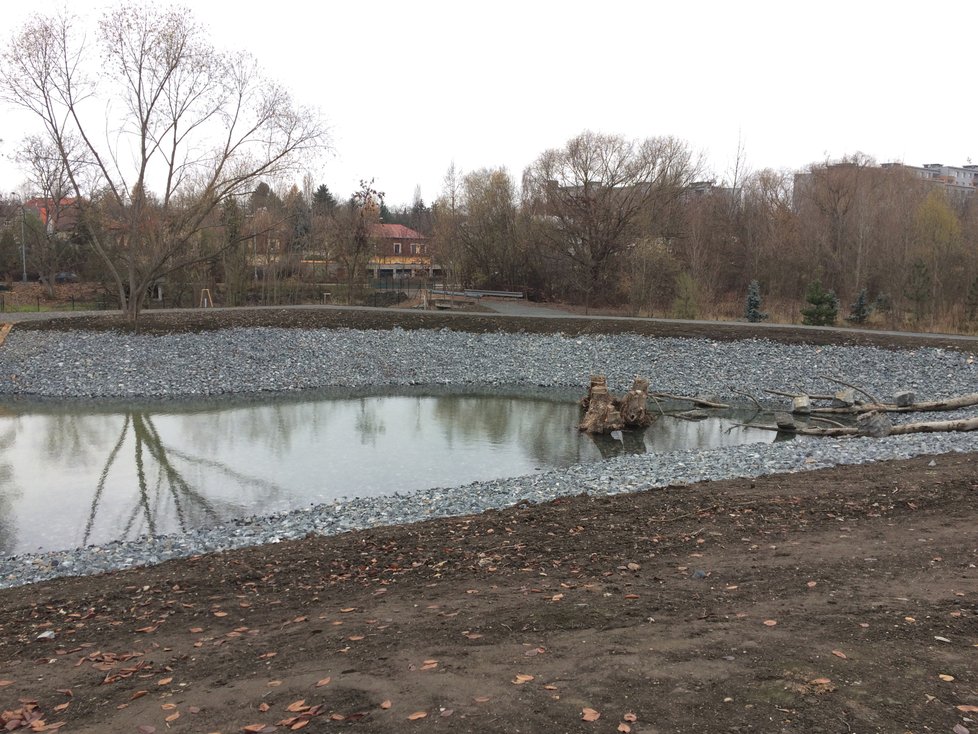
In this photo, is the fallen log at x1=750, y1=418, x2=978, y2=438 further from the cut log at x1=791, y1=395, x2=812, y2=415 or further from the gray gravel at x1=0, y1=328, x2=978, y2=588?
the gray gravel at x1=0, y1=328, x2=978, y2=588

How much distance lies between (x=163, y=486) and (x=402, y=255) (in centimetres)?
5857

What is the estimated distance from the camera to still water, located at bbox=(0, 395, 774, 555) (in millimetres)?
12242

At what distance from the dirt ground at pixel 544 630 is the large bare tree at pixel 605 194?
3696 cm

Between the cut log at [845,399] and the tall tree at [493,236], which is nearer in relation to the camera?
the cut log at [845,399]

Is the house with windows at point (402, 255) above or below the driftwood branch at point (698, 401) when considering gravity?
above

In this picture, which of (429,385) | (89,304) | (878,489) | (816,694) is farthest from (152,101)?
(816,694)

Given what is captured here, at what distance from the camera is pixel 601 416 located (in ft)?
62.2

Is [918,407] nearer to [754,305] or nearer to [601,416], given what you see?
[601,416]

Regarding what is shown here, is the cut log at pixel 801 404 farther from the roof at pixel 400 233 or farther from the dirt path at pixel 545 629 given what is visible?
the roof at pixel 400 233

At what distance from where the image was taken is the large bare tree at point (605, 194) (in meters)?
44.5

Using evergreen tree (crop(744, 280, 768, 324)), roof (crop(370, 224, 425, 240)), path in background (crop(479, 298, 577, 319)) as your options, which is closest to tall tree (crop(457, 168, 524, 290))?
path in background (crop(479, 298, 577, 319))

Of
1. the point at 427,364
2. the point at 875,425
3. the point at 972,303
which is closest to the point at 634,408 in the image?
the point at 875,425

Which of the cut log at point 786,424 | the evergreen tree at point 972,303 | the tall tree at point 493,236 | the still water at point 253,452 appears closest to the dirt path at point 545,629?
the still water at point 253,452

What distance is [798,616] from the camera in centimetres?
568
